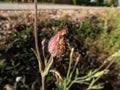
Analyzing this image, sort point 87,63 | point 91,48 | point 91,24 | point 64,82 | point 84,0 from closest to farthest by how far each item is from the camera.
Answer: point 64,82 → point 87,63 → point 91,48 → point 91,24 → point 84,0

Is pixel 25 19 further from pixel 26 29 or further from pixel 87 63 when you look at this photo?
pixel 87 63

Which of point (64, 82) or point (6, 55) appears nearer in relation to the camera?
point (64, 82)

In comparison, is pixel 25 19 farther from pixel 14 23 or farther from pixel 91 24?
pixel 91 24

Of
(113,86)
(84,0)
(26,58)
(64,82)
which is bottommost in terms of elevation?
(84,0)

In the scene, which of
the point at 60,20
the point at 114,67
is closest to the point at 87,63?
the point at 114,67

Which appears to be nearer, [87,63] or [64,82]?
[64,82]

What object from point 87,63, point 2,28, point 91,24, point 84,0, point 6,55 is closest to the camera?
point 6,55

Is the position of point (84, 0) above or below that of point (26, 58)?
below

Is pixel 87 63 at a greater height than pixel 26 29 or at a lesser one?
lesser

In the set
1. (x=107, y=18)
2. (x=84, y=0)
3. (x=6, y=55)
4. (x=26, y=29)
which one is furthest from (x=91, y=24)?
(x=84, y=0)
